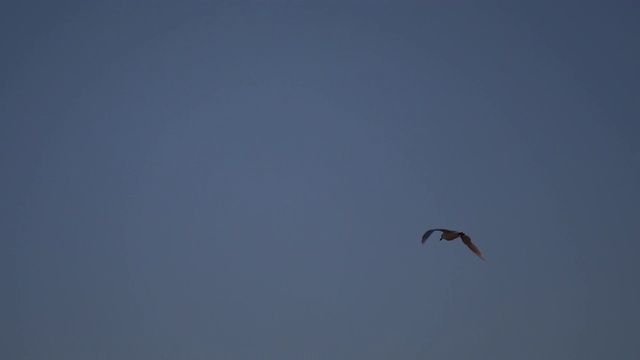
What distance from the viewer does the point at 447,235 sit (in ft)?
105
